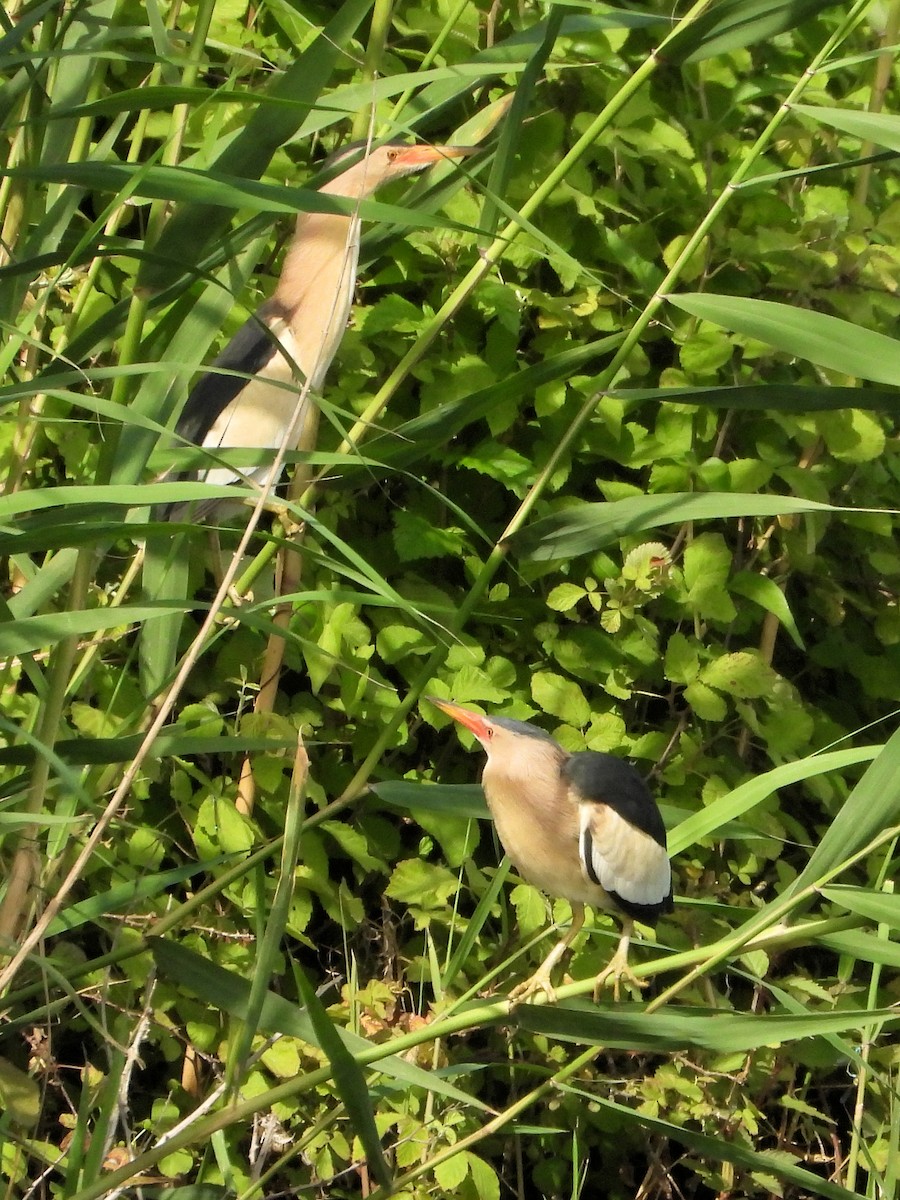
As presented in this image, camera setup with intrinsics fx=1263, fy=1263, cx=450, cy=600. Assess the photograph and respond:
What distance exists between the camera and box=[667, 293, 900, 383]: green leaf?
1024 mm

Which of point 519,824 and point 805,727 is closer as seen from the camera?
point 519,824

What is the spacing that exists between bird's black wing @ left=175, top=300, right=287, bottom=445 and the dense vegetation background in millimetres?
58

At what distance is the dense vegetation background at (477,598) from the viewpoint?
1.21 meters

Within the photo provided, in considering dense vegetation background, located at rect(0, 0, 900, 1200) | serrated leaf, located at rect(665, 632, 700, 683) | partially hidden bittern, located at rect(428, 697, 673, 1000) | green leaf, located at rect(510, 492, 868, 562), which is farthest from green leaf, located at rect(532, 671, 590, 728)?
green leaf, located at rect(510, 492, 868, 562)

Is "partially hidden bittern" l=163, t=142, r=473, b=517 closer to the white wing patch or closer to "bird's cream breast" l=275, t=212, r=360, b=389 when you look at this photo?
"bird's cream breast" l=275, t=212, r=360, b=389

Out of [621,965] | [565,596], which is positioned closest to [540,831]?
[621,965]

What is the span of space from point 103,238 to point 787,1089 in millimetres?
1769

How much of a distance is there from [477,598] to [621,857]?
399 millimetres

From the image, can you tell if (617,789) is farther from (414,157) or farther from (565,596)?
(414,157)

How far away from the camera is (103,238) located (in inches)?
39.0

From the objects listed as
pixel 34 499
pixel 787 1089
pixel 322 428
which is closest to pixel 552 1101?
pixel 787 1089

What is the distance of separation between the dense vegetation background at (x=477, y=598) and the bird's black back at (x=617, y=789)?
3 cm

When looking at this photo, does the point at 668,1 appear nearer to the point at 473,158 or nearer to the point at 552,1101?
the point at 473,158

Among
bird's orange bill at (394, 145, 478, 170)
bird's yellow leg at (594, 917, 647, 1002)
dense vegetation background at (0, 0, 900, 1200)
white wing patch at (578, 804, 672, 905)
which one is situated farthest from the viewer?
bird's orange bill at (394, 145, 478, 170)
